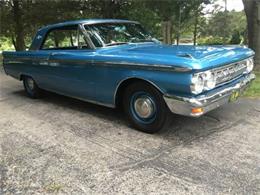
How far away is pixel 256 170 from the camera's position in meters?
3.00

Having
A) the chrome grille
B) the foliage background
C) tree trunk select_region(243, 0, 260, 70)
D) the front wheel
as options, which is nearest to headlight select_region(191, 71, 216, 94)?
the chrome grille

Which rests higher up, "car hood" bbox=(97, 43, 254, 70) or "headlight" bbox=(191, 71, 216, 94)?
"car hood" bbox=(97, 43, 254, 70)

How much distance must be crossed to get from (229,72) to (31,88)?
4233 mm

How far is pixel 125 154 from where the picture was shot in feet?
11.4

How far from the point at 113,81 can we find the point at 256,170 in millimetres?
2181

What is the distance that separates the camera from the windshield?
478cm

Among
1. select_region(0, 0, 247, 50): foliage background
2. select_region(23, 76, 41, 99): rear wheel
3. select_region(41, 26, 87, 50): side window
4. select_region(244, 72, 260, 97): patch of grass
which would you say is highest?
select_region(0, 0, 247, 50): foliage background

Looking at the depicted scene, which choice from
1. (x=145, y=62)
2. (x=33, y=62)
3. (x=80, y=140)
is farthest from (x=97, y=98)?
(x=33, y=62)

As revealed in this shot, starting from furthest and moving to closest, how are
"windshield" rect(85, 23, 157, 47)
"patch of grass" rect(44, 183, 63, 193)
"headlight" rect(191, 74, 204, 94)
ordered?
"windshield" rect(85, 23, 157, 47), "headlight" rect(191, 74, 204, 94), "patch of grass" rect(44, 183, 63, 193)

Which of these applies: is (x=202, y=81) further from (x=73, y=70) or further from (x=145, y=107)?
(x=73, y=70)

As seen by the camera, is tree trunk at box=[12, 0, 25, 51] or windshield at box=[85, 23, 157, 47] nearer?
windshield at box=[85, 23, 157, 47]

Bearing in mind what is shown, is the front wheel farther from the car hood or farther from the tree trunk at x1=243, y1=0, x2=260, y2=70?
the tree trunk at x1=243, y1=0, x2=260, y2=70

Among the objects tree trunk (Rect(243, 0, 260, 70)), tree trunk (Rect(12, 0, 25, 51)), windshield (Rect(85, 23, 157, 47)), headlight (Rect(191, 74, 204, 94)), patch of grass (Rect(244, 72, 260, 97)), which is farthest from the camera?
tree trunk (Rect(12, 0, 25, 51))

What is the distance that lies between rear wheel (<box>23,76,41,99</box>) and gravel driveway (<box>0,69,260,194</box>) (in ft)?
3.84
